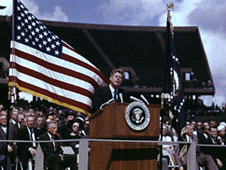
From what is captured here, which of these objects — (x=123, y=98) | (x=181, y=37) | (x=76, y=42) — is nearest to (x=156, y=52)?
(x=181, y=37)

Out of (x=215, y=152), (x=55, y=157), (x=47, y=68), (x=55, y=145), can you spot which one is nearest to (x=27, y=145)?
(x=55, y=145)

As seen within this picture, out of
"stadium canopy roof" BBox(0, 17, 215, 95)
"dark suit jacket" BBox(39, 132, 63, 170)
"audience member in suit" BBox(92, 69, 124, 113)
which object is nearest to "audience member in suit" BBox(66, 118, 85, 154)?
"dark suit jacket" BBox(39, 132, 63, 170)

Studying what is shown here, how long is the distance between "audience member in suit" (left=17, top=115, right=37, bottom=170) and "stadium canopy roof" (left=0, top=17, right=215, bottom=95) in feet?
122

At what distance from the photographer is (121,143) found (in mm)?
5613

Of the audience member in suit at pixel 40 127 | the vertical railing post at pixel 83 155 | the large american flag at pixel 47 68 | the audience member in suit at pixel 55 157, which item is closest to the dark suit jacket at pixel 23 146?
the audience member in suit at pixel 40 127

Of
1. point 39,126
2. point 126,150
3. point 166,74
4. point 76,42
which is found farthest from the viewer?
point 76,42

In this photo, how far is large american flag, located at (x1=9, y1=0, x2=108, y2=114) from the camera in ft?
25.0

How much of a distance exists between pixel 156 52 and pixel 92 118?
143ft

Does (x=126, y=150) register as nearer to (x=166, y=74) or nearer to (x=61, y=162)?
(x=61, y=162)

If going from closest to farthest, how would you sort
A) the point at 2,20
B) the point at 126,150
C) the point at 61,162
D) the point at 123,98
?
1. the point at 126,150
2. the point at 123,98
3. the point at 61,162
4. the point at 2,20

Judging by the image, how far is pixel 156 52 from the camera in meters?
49.1

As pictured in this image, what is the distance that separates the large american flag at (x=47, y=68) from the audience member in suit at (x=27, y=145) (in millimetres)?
1503

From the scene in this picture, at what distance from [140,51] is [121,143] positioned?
4382 cm

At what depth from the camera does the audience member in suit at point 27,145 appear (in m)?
8.83
